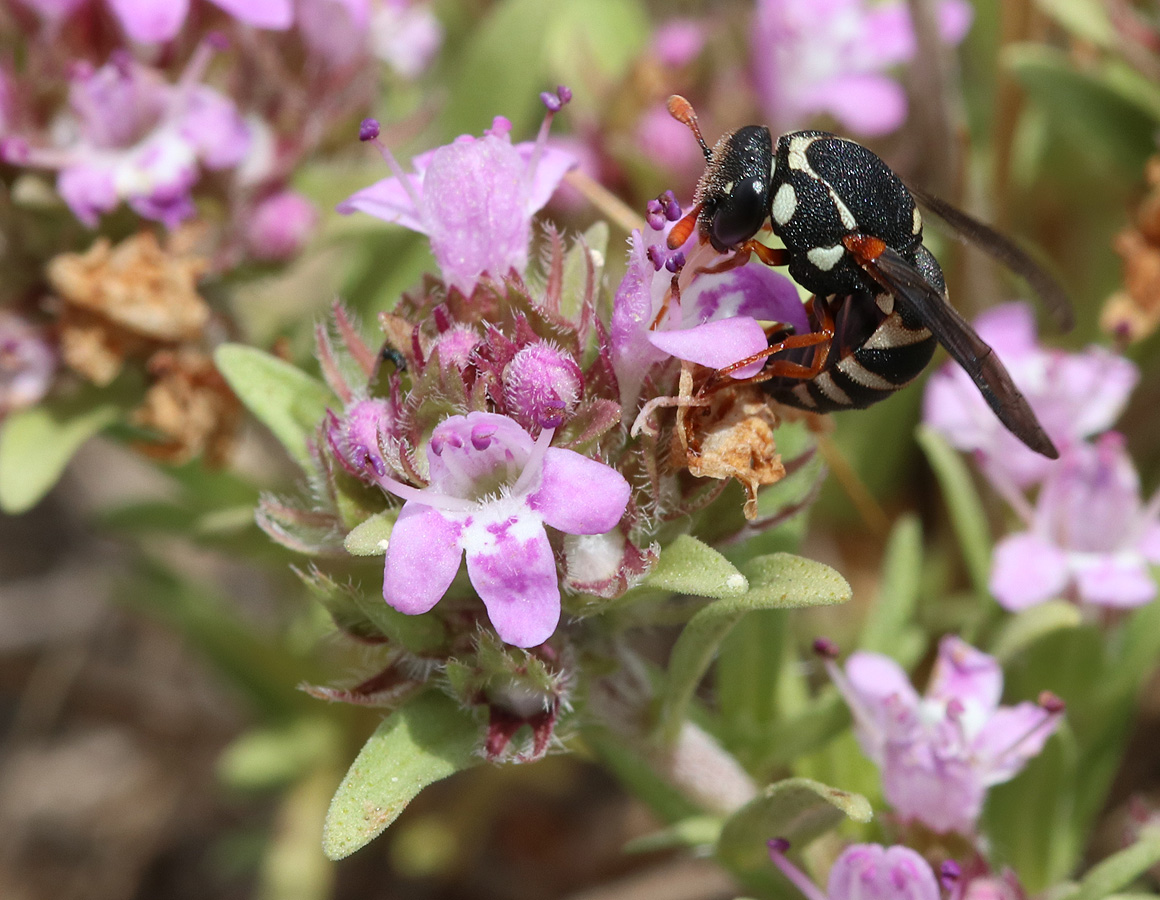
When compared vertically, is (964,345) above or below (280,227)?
above

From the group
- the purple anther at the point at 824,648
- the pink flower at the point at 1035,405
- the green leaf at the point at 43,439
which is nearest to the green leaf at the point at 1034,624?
the pink flower at the point at 1035,405

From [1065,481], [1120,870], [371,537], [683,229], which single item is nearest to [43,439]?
[371,537]

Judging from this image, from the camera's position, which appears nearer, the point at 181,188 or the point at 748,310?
the point at 748,310

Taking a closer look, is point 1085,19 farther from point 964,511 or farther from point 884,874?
point 884,874

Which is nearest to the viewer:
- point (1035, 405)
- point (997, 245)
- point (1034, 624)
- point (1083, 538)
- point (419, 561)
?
point (419, 561)

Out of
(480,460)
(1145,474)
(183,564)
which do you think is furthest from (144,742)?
(1145,474)

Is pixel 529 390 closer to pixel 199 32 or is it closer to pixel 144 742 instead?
pixel 199 32

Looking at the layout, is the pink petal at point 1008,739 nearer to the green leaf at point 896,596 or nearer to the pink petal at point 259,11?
the green leaf at point 896,596
